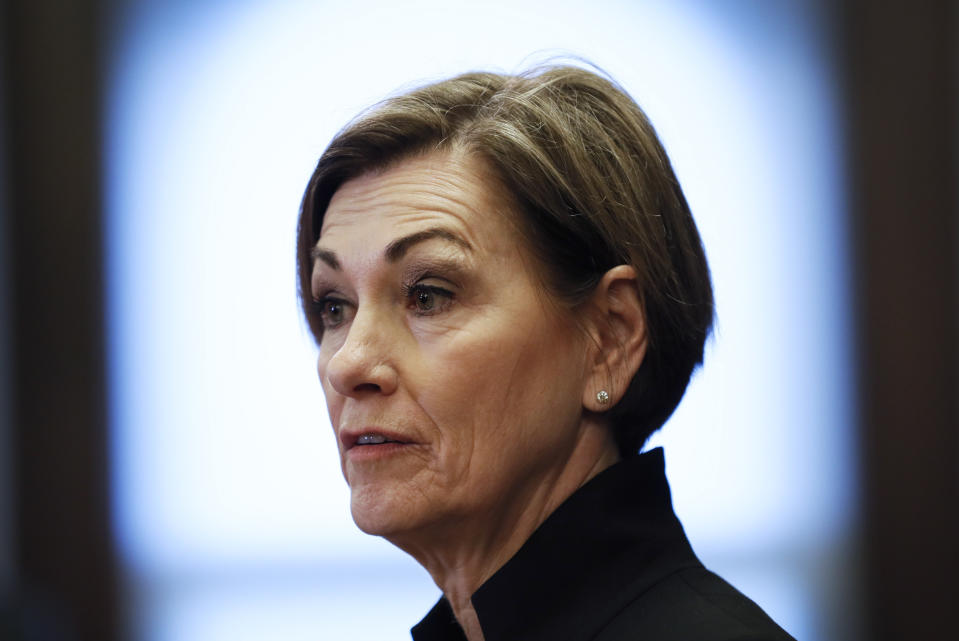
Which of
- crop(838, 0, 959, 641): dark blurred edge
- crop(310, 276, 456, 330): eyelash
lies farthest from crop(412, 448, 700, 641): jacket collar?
crop(838, 0, 959, 641): dark blurred edge

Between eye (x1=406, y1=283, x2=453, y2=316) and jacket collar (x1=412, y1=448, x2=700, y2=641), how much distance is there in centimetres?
38

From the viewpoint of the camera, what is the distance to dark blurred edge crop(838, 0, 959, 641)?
4.73 m

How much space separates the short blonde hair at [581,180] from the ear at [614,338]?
2 centimetres

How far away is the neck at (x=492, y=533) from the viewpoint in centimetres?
189

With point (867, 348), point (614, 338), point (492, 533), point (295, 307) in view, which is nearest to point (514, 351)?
point (614, 338)

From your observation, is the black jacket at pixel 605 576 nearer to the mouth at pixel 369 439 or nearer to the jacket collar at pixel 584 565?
the jacket collar at pixel 584 565

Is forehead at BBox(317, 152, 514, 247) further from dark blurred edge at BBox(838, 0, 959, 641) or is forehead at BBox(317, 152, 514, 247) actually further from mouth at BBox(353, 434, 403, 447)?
dark blurred edge at BBox(838, 0, 959, 641)

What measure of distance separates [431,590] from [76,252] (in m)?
2.04

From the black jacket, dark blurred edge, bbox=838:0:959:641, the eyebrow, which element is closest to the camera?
the black jacket

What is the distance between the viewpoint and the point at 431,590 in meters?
4.72

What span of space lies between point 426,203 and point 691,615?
77 cm

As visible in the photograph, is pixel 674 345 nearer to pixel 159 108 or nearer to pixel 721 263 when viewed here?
pixel 721 263

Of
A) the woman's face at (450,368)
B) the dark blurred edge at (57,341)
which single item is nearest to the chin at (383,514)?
the woman's face at (450,368)

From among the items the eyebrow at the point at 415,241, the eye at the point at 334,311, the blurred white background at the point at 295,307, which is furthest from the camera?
the blurred white background at the point at 295,307
